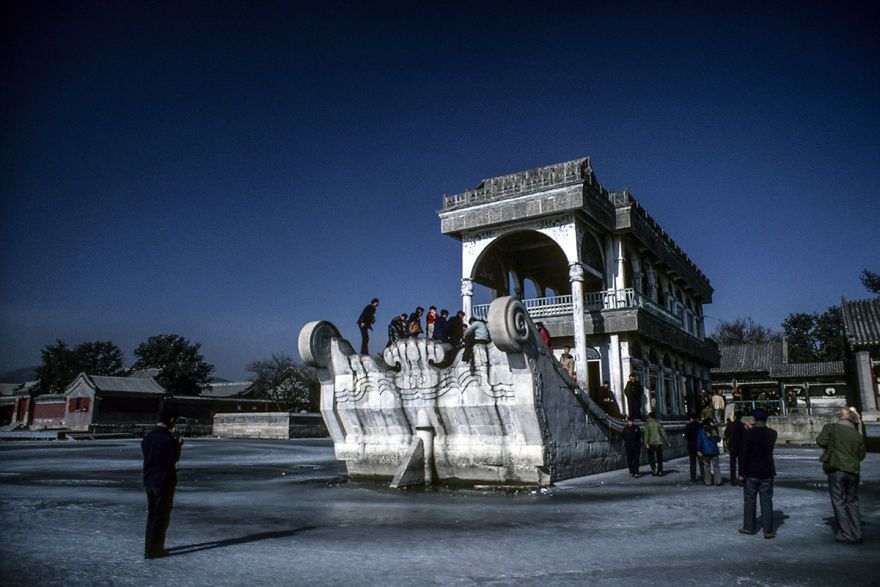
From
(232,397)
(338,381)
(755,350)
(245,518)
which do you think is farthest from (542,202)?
(232,397)

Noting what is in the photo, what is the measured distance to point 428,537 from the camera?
5883 millimetres

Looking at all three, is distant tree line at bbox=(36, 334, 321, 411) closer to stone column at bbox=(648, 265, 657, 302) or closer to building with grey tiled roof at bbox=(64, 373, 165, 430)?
building with grey tiled roof at bbox=(64, 373, 165, 430)

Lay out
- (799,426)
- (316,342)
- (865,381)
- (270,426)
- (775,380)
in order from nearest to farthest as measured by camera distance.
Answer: (316,342) → (865,381) → (799,426) → (270,426) → (775,380)

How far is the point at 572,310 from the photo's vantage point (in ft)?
67.9

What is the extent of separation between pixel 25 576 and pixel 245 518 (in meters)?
2.87

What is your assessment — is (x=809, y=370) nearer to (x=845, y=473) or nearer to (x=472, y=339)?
(x=472, y=339)

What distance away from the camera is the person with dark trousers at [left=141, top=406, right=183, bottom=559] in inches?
195

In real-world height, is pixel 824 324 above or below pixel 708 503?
above

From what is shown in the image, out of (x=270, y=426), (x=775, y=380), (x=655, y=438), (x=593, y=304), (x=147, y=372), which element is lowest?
(x=270, y=426)

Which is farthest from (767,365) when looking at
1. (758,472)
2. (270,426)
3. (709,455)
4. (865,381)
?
(758,472)

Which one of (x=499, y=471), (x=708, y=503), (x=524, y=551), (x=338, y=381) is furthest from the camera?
(x=338, y=381)

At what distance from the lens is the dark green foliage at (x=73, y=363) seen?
58.4m

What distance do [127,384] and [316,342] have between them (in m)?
41.8

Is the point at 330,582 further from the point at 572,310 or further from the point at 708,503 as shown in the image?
the point at 572,310
